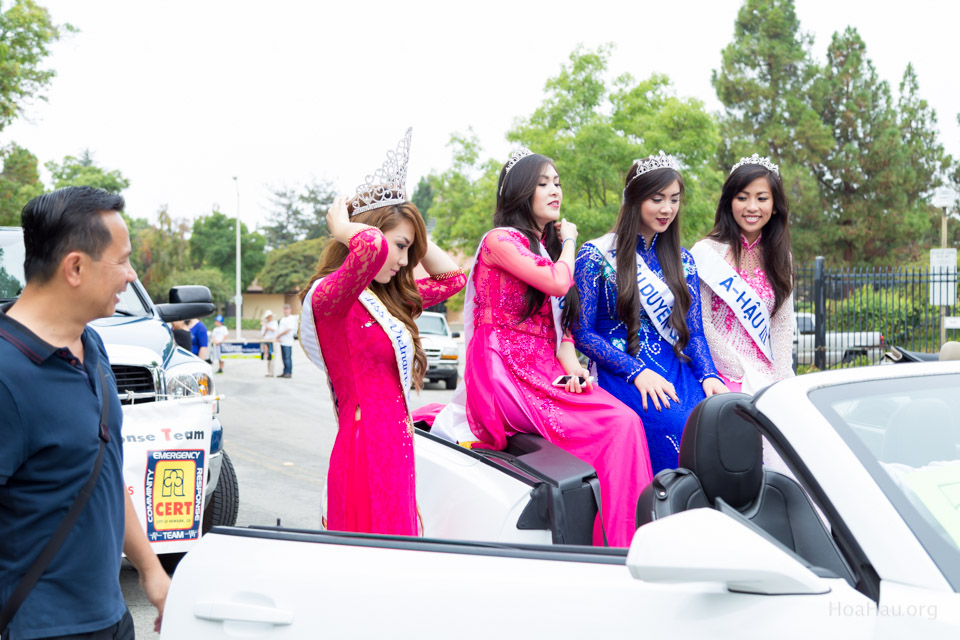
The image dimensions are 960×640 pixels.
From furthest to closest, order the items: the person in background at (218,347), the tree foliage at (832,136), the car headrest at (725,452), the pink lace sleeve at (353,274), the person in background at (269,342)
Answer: the tree foliage at (832,136) < the person in background at (218,347) < the person in background at (269,342) < the pink lace sleeve at (353,274) < the car headrest at (725,452)

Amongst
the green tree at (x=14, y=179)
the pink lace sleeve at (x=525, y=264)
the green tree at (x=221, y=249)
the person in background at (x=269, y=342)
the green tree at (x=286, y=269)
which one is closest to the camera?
the pink lace sleeve at (x=525, y=264)

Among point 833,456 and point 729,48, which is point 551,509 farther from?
point 729,48

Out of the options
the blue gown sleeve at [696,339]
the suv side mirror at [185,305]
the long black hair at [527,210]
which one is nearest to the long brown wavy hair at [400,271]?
the long black hair at [527,210]

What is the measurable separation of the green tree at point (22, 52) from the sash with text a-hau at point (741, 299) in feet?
53.4

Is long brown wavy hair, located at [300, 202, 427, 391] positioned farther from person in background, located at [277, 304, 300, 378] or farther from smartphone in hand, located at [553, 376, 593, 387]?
person in background, located at [277, 304, 300, 378]

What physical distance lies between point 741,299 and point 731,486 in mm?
1606

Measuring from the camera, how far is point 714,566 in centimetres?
140

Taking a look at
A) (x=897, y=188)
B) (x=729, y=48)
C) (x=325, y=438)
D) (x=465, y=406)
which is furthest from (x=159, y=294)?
(x=465, y=406)

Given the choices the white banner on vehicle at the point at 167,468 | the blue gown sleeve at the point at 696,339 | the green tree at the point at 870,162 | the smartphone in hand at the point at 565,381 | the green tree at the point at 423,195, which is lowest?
the white banner on vehicle at the point at 167,468

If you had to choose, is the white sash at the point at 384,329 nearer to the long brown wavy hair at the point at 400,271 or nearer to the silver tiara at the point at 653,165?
the long brown wavy hair at the point at 400,271

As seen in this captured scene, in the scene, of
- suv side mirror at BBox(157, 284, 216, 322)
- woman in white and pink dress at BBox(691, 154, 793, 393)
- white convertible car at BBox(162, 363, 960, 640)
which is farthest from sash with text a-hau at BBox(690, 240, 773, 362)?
suv side mirror at BBox(157, 284, 216, 322)

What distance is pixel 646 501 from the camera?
2.26 metres

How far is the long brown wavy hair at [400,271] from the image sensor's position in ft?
9.55

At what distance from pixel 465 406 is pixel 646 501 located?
1301mm
